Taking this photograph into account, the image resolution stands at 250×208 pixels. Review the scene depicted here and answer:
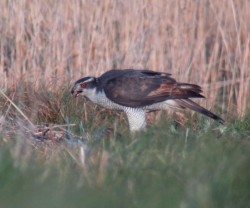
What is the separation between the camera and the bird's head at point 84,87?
817 cm

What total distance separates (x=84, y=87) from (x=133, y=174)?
343 cm

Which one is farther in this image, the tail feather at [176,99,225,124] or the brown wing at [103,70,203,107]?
the brown wing at [103,70,203,107]

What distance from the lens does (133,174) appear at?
15.9 feet

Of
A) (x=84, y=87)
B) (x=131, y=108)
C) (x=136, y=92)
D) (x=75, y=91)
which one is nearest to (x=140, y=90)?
(x=136, y=92)

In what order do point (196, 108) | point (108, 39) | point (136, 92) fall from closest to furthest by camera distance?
point (196, 108) < point (136, 92) < point (108, 39)

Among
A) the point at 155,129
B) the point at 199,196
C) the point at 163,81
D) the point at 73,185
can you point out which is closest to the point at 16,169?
the point at 73,185

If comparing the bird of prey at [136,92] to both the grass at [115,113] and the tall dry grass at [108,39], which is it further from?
the tall dry grass at [108,39]

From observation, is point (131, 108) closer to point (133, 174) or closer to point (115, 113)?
point (115, 113)

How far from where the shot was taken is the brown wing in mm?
8055

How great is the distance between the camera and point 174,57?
9.21 m

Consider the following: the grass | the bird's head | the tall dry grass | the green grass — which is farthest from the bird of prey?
the green grass

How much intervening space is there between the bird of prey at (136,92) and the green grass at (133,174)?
6.83 ft

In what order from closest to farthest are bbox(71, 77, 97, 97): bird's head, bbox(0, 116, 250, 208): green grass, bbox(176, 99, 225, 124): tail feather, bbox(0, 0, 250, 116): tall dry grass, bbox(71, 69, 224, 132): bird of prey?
bbox(0, 116, 250, 208): green grass
bbox(176, 99, 225, 124): tail feather
bbox(71, 69, 224, 132): bird of prey
bbox(71, 77, 97, 97): bird's head
bbox(0, 0, 250, 116): tall dry grass

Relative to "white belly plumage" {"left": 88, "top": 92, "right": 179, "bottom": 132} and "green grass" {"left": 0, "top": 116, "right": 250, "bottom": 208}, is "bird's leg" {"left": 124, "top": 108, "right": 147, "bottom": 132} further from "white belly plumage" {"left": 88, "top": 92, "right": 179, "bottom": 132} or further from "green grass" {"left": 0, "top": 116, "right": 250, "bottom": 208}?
"green grass" {"left": 0, "top": 116, "right": 250, "bottom": 208}
